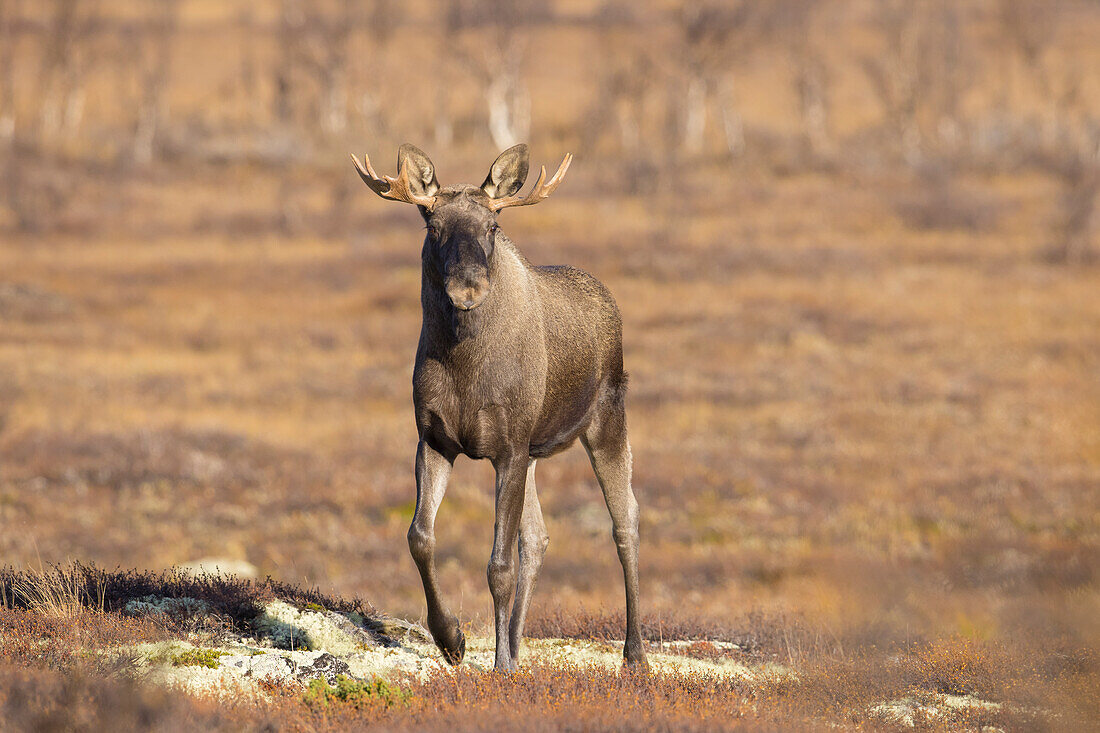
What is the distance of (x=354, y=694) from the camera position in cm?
576

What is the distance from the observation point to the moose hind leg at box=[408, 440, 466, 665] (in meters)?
6.53

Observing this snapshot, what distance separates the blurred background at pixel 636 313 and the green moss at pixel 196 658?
237 cm

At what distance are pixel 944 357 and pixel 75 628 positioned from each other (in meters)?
25.5

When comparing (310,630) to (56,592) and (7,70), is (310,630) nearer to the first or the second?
(56,592)

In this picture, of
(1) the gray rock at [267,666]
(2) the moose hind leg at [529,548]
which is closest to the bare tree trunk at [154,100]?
(2) the moose hind leg at [529,548]

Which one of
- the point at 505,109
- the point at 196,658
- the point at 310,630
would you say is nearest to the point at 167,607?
the point at 310,630

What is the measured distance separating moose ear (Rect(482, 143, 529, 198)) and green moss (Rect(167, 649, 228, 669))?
3.00m

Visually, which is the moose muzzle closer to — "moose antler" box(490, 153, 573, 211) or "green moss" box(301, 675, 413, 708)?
"moose antler" box(490, 153, 573, 211)

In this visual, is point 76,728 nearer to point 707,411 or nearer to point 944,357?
point 707,411

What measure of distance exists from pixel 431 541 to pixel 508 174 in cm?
217

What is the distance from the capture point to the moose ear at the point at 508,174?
7.03m

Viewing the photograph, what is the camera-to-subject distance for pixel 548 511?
746 inches

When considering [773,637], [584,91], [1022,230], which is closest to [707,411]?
[773,637]

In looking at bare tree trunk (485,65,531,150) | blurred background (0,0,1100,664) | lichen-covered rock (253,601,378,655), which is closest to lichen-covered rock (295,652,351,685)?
lichen-covered rock (253,601,378,655)
